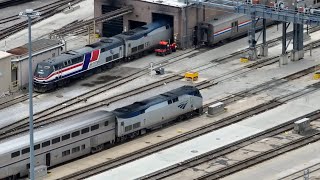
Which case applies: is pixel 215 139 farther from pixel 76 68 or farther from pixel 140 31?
pixel 140 31

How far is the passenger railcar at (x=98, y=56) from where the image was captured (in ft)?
278

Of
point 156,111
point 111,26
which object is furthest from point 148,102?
point 111,26

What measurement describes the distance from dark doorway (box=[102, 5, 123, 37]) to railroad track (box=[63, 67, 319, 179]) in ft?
74.6

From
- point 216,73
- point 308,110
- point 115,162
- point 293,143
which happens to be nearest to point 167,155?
point 115,162

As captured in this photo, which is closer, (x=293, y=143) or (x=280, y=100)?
(x=293, y=143)

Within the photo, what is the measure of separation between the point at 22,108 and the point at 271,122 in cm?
1963

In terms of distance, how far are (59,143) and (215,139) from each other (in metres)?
11.7

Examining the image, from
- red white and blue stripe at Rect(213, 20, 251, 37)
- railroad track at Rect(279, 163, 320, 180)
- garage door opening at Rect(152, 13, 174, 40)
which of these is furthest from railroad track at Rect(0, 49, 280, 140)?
railroad track at Rect(279, 163, 320, 180)

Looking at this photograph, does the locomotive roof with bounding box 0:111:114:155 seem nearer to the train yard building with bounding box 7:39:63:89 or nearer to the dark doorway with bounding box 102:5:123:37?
the train yard building with bounding box 7:39:63:89

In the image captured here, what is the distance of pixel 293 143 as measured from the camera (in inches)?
2832

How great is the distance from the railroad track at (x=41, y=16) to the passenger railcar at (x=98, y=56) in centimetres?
1544

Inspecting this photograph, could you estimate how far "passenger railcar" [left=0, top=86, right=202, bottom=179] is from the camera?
6544 cm

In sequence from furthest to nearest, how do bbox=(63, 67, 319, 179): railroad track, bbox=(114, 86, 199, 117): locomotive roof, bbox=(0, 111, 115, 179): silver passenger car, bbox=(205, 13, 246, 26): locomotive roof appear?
bbox=(205, 13, 246, 26): locomotive roof
bbox=(114, 86, 199, 117): locomotive roof
bbox=(63, 67, 319, 179): railroad track
bbox=(0, 111, 115, 179): silver passenger car

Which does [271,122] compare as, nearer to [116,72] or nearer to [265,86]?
[265,86]
